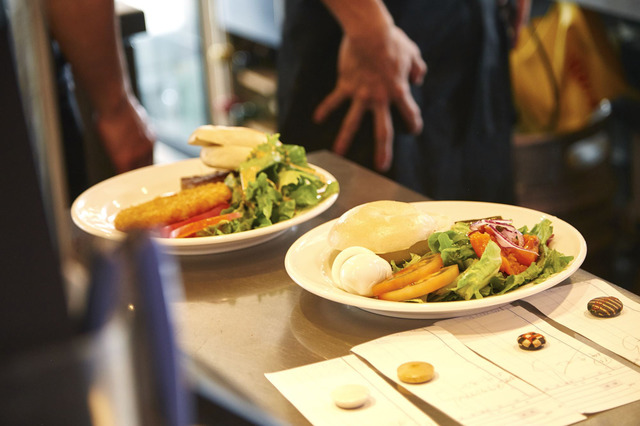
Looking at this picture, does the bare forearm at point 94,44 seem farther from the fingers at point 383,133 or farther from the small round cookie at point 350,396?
the small round cookie at point 350,396

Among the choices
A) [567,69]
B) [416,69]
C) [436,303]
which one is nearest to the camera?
[436,303]

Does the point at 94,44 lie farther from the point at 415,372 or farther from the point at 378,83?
the point at 415,372

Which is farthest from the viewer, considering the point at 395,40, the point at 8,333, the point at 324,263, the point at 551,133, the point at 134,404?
the point at 551,133

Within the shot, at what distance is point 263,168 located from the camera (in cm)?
113

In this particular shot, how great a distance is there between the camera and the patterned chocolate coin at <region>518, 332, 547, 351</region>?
76 cm

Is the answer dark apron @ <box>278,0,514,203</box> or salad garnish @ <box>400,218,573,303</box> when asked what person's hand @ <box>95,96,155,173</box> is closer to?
dark apron @ <box>278,0,514,203</box>

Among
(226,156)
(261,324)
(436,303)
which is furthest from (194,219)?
(436,303)

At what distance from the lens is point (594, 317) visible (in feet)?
2.69

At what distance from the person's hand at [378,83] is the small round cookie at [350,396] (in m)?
1.22

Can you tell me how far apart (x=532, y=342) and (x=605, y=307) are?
0.11m

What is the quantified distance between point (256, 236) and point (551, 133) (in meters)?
1.84

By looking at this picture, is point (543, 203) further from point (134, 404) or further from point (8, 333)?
point (134, 404)

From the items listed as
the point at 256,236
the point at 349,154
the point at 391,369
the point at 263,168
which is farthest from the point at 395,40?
the point at 391,369

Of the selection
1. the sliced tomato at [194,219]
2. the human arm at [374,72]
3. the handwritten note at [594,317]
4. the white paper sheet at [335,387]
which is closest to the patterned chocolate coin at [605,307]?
the handwritten note at [594,317]
